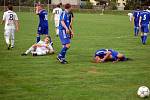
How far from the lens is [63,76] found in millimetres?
12523

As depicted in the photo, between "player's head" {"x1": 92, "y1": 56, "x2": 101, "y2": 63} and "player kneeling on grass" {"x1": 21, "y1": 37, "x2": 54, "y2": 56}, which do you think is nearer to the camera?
"player's head" {"x1": 92, "y1": 56, "x2": 101, "y2": 63}

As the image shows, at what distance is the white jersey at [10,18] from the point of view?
19.4 meters

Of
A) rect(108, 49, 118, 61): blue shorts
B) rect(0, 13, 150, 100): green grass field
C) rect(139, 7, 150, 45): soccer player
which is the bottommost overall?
rect(0, 13, 150, 100): green grass field

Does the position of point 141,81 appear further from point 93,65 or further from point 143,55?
point 143,55

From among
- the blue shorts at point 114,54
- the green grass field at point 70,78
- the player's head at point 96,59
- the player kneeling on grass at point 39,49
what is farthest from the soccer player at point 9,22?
the blue shorts at point 114,54

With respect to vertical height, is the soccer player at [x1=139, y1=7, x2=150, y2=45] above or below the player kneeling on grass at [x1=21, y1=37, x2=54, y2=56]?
above

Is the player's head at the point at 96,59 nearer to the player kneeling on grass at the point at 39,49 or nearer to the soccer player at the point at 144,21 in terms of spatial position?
the player kneeling on grass at the point at 39,49

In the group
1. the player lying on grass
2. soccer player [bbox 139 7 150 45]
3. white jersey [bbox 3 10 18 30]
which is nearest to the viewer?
the player lying on grass

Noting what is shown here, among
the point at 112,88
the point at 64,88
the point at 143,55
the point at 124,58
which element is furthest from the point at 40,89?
the point at 143,55

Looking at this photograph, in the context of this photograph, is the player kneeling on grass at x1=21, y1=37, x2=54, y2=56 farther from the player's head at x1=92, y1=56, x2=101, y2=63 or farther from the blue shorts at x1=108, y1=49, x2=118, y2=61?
the blue shorts at x1=108, y1=49, x2=118, y2=61

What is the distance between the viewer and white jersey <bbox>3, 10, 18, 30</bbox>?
19.4 meters

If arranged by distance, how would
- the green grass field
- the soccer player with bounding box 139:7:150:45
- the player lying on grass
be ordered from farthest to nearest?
the soccer player with bounding box 139:7:150:45 → the player lying on grass → the green grass field

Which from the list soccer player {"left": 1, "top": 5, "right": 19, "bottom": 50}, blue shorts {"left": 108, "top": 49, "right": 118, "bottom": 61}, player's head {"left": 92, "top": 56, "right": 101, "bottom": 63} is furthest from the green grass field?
soccer player {"left": 1, "top": 5, "right": 19, "bottom": 50}

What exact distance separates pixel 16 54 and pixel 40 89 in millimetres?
7259
